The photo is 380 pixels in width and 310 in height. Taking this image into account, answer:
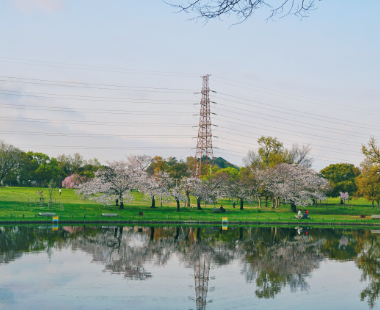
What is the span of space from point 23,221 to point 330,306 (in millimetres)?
40269

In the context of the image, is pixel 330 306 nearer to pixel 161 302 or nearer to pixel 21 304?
pixel 161 302

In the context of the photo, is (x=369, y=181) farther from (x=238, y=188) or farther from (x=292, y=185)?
(x=238, y=188)

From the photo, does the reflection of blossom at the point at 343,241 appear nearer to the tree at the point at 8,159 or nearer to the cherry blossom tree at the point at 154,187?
the cherry blossom tree at the point at 154,187

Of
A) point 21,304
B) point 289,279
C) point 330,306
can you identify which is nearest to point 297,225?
point 289,279

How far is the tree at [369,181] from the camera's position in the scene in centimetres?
6575

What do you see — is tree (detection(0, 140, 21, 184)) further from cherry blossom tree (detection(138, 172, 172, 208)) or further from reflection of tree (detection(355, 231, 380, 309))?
reflection of tree (detection(355, 231, 380, 309))

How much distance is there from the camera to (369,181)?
221 ft

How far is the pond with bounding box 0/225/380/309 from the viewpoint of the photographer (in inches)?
679

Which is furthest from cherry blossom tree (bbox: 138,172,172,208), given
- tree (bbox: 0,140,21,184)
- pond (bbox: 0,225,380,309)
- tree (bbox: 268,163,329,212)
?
tree (bbox: 0,140,21,184)

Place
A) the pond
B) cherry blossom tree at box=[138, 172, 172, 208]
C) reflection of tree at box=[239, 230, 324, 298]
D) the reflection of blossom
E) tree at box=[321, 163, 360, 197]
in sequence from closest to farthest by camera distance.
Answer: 1. the pond
2. reflection of tree at box=[239, 230, 324, 298]
3. the reflection of blossom
4. cherry blossom tree at box=[138, 172, 172, 208]
5. tree at box=[321, 163, 360, 197]

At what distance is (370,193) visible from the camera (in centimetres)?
7725

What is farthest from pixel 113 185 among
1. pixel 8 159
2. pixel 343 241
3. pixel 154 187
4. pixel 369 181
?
pixel 8 159

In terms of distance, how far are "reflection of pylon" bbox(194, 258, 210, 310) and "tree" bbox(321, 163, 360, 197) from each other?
3361 inches

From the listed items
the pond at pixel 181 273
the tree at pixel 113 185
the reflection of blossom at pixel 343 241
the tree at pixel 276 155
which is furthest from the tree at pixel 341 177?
the pond at pixel 181 273
